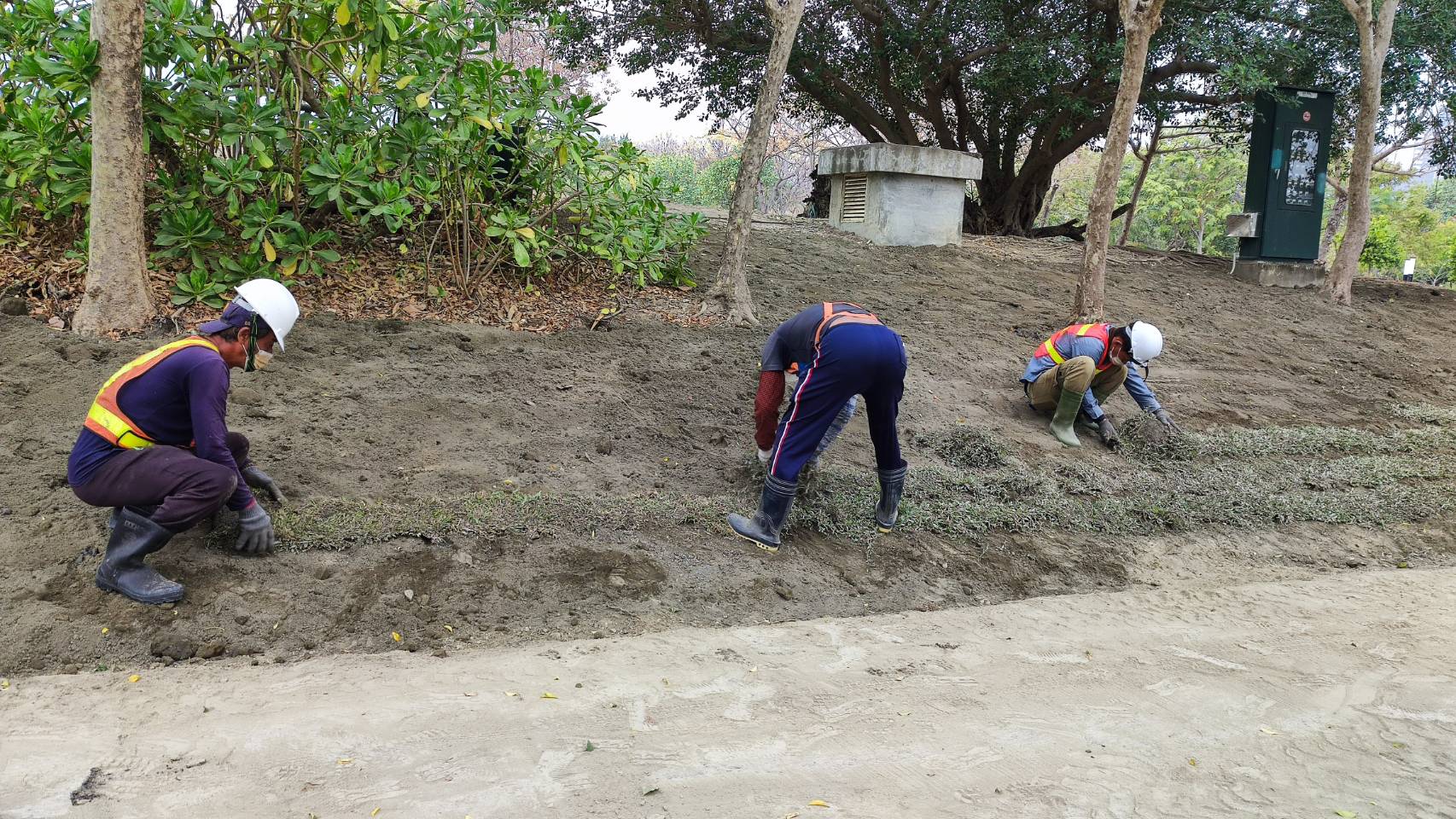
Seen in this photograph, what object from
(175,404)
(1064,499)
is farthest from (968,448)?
(175,404)

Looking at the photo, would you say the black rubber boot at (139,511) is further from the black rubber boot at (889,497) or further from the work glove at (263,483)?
the black rubber boot at (889,497)

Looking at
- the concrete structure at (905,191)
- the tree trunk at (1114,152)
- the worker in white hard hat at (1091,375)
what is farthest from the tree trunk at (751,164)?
the concrete structure at (905,191)

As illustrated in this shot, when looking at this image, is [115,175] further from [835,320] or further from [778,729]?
[778,729]

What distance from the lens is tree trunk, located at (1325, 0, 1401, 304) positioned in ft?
33.9

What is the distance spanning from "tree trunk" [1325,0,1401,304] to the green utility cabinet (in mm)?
586

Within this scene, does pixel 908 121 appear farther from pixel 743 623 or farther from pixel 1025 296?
pixel 743 623

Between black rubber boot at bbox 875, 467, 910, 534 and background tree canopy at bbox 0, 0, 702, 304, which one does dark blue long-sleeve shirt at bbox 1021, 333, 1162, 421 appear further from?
background tree canopy at bbox 0, 0, 702, 304

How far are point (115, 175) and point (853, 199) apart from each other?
802 cm

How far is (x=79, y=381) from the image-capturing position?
5.11 m

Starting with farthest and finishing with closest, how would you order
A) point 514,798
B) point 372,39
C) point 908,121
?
point 908,121 < point 372,39 < point 514,798

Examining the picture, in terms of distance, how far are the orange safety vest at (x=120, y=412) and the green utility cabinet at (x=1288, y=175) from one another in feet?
41.4

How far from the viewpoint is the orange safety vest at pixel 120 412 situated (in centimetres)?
356

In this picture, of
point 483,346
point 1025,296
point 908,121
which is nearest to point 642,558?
point 483,346

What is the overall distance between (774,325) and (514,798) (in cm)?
550
